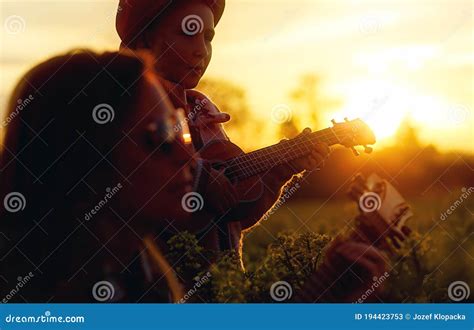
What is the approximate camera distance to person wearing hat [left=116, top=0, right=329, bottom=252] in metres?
6.59

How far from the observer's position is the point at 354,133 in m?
6.65

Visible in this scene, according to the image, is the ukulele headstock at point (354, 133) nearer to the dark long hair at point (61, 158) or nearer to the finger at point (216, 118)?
the finger at point (216, 118)

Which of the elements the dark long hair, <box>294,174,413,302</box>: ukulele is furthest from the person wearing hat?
<box>294,174,413,302</box>: ukulele

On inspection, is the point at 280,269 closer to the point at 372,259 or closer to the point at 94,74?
the point at 372,259

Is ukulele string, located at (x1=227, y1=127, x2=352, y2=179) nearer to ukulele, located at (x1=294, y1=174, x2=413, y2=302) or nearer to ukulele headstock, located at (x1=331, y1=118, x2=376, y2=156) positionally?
ukulele headstock, located at (x1=331, y1=118, x2=376, y2=156)

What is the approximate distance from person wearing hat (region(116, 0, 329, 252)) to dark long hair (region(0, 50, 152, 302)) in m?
0.62

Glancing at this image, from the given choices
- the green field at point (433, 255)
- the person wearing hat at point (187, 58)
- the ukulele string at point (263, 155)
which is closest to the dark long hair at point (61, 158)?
the person wearing hat at point (187, 58)

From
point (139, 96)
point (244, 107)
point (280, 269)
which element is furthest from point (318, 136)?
point (244, 107)

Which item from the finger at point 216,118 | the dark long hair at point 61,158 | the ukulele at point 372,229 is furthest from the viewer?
the finger at point 216,118

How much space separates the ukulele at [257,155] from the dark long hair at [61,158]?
0.74 metres

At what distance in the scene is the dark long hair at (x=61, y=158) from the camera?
19.6ft

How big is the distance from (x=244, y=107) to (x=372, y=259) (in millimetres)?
3860

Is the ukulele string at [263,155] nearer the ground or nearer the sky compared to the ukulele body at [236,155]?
nearer the sky

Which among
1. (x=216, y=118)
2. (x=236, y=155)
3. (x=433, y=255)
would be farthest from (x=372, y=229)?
(x=216, y=118)
